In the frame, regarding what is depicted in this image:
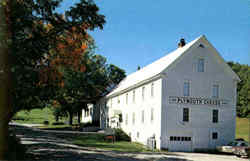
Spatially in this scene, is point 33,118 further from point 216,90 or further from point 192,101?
point 216,90

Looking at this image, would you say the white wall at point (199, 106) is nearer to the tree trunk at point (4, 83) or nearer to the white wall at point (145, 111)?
the white wall at point (145, 111)

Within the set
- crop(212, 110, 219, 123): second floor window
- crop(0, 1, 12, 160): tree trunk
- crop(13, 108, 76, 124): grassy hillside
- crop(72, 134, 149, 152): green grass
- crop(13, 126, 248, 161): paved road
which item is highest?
crop(0, 1, 12, 160): tree trunk

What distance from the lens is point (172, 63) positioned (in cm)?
3092

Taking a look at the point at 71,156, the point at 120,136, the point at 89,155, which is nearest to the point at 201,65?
the point at 120,136

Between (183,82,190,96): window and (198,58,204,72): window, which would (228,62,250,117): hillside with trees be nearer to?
(198,58,204,72): window

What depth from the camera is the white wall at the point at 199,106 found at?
30.6 metres

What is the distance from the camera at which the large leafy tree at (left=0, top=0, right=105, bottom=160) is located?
559 inches

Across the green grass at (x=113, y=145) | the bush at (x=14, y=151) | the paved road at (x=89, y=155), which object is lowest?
the green grass at (x=113, y=145)

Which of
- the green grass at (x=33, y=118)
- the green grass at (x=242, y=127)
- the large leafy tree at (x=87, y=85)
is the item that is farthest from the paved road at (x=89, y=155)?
the green grass at (x=33, y=118)

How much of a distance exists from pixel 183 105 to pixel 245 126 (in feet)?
114

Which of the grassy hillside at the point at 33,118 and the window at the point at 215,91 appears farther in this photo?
the grassy hillside at the point at 33,118

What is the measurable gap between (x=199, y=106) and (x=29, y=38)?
2034 cm

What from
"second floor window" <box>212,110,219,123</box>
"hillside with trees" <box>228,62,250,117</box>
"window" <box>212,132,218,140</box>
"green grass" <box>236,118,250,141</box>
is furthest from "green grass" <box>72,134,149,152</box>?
"hillside with trees" <box>228,62,250,117</box>

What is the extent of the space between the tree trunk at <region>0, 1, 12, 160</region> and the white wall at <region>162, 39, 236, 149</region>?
17.6m
